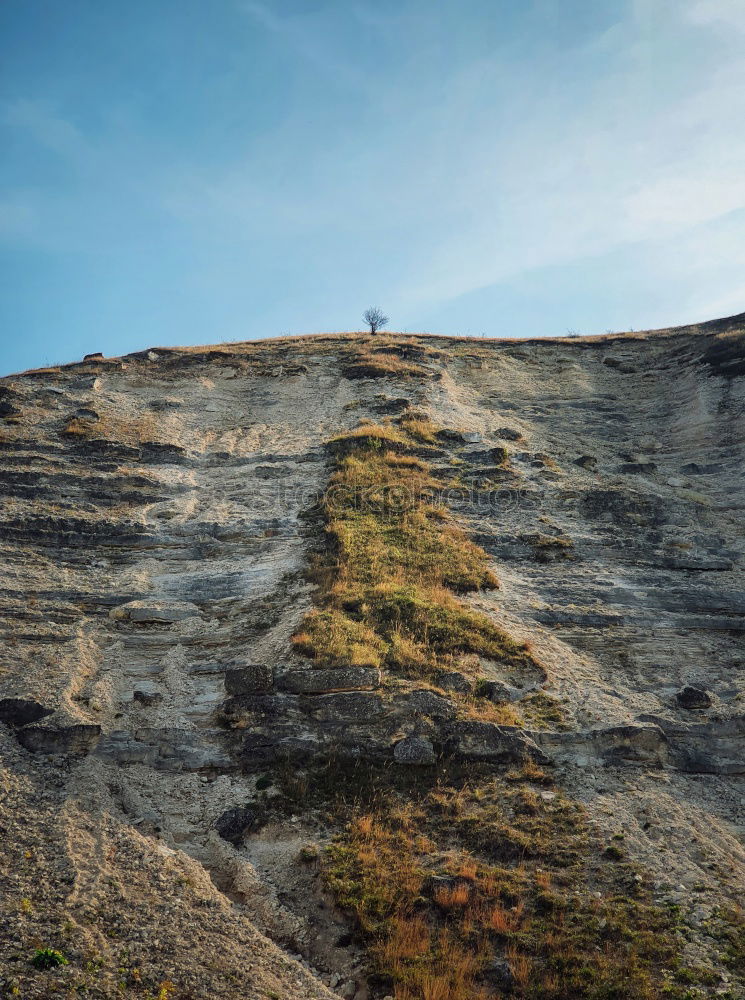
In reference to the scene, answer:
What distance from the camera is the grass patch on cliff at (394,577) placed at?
1549cm

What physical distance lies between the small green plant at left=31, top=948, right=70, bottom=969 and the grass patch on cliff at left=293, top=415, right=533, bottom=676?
7522 mm

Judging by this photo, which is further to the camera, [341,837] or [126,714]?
[126,714]

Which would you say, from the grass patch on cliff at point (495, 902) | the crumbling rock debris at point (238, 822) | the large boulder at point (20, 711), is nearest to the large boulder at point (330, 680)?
the grass patch on cliff at point (495, 902)

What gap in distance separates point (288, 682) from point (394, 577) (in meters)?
5.09

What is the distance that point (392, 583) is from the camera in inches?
711

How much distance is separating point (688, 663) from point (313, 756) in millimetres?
9730

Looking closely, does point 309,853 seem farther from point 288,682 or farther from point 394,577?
point 394,577

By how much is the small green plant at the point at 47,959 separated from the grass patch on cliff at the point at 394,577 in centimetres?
752

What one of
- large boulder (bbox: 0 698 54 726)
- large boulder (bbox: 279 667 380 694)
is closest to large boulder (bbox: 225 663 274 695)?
large boulder (bbox: 279 667 380 694)

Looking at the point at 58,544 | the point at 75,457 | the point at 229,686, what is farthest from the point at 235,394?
the point at 229,686

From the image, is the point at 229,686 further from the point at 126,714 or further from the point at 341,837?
the point at 341,837

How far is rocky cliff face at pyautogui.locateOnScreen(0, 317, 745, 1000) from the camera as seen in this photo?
30.8 ft

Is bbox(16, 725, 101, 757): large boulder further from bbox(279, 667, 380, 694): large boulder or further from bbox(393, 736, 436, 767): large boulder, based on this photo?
bbox(393, 736, 436, 767): large boulder

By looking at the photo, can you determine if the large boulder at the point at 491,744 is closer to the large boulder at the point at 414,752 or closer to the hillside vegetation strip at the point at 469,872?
the hillside vegetation strip at the point at 469,872
